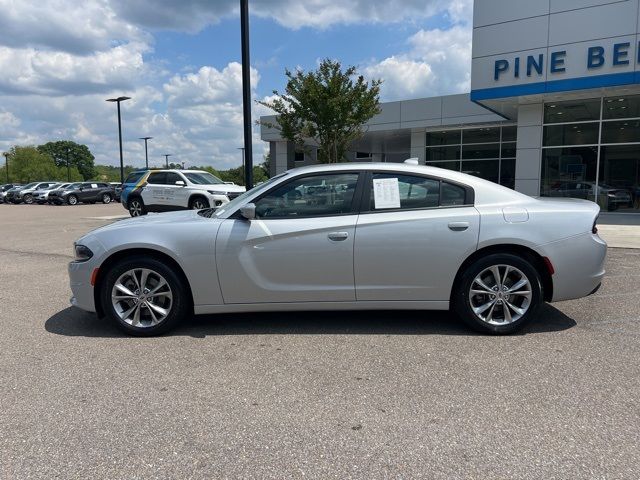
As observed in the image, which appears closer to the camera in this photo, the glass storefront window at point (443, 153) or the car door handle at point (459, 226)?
the car door handle at point (459, 226)

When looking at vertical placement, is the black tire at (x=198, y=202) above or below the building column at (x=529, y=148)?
below

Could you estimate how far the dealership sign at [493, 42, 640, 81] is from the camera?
13.9 meters

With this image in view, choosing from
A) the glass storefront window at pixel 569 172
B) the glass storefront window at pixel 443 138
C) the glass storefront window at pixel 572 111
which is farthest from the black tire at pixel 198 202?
the glass storefront window at pixel 443 138

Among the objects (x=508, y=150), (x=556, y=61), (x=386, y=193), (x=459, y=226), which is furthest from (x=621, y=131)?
(x=386, y=193)

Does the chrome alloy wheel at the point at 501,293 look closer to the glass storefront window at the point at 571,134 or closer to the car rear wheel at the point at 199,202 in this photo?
the car rear wheel at the point at 199,202

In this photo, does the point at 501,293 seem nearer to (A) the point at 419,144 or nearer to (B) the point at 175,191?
(B) the point at 175,191

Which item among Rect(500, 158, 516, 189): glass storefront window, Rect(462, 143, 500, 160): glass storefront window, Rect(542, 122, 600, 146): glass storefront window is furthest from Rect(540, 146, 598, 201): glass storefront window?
Rect(462, 143, 500, 160): glass storefront window

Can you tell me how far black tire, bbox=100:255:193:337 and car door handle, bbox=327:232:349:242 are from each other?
1.42m

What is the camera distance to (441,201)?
4.51 metres

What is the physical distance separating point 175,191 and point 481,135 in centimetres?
1506

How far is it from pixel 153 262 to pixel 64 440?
190 cm

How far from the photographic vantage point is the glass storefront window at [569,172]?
16.7 m

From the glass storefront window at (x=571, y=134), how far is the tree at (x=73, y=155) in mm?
133079

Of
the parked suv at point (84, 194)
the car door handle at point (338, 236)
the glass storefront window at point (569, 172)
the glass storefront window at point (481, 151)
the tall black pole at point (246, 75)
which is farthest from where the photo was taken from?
the parked suv at point (84, 194)
